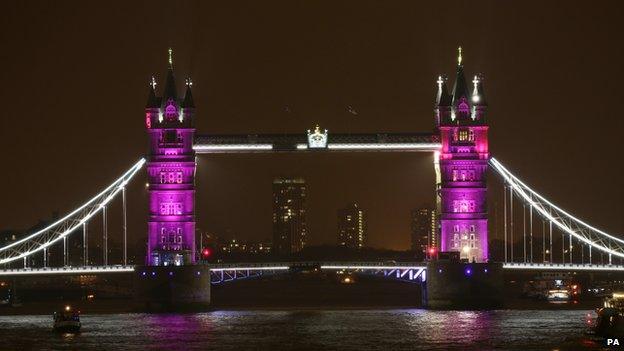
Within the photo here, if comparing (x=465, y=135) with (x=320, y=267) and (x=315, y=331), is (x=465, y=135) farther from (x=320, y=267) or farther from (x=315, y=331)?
(x=315, y=331)

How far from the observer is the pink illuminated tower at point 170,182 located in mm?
171375

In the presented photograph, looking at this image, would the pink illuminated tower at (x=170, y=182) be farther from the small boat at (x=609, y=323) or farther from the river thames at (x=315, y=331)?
the small boat at (x=609, y=323)

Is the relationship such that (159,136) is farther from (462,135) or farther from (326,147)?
(462,135)

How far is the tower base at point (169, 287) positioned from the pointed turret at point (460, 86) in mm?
28709

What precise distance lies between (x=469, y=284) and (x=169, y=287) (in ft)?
87.9

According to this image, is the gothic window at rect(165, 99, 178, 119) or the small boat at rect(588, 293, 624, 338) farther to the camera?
the gothic window at rect(165, 99, 178, 119)

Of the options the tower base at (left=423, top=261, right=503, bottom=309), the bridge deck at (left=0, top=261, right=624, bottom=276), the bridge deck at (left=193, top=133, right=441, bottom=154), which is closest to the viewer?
the bridge deck at (left=0, top=261, right=624, bottom=276)

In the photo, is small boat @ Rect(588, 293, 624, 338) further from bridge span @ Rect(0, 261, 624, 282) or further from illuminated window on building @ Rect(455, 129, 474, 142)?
illuminated window on building @ Rect(455, 129, 474, 142)

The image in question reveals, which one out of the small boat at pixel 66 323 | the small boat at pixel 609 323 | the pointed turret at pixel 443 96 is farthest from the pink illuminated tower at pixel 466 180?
the small boat at pixel 609 323

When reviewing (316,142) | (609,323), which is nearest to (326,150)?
(316,142)

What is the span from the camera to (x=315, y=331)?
460ft

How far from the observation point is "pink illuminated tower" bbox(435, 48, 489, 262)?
565 feet

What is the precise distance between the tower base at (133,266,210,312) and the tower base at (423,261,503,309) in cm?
2156

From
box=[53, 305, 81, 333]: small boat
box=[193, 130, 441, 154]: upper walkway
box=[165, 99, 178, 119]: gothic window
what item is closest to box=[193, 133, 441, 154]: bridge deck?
box=[193, 130, 441, 154]: upper walkway
